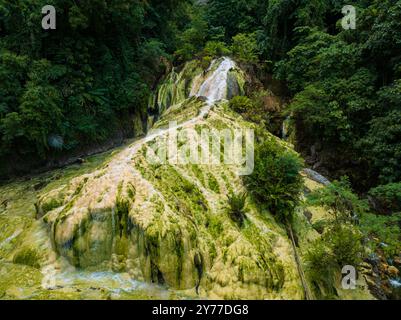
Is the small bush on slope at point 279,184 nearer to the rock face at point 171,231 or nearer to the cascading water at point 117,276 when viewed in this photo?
the rock face at point 171,231

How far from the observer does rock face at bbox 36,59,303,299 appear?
532 centimetres

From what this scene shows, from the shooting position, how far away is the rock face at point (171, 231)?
5.32 metres

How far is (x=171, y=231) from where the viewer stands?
550cm

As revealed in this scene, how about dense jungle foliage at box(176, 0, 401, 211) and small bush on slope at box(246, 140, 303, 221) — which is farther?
dense jungle foliage at box(176, 0, 401, 211)

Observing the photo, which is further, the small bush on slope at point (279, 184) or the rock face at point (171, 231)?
the small bush on slope at point (279, 184)

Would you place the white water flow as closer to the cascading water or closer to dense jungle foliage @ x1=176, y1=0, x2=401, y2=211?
the cascading water

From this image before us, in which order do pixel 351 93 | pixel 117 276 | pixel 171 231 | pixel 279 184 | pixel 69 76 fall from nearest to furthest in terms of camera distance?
pixel 117 276 < pixel 171 231 < pixel 279 184 < pixel 351 93 < pixel 69 76

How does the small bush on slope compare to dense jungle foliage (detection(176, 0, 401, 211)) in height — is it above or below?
below

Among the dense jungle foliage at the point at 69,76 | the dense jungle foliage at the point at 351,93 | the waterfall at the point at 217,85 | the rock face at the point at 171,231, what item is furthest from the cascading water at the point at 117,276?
the dense jungle foliage at the point at 69,76

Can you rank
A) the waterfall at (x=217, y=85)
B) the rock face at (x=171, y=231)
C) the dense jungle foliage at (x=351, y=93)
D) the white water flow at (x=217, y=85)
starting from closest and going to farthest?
the rock face at (x=171, y=231)
the dense jungle foliage at (x=351, y=93)
the white water flow at (x=217, y=85)
the waterfall at (x=217, y=85)

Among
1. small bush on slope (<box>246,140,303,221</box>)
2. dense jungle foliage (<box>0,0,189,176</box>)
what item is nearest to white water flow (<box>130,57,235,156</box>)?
dense jungle foliage (<box>0,0,189,176</box>)

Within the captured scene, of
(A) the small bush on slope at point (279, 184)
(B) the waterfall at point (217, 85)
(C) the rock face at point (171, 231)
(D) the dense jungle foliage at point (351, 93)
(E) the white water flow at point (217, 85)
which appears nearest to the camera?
(C) the rock face at point (171, 231)

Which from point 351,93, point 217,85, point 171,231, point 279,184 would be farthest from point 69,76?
point 351,93

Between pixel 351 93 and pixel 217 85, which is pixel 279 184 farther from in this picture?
pixel 217 85
